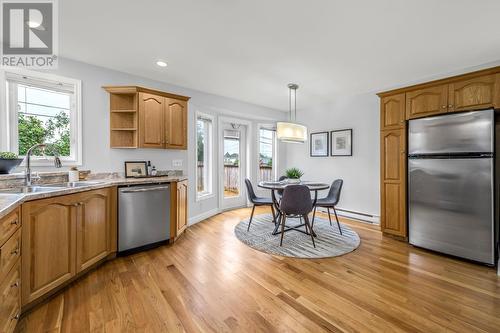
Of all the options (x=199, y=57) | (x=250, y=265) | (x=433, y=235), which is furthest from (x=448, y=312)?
(x=199, y=57)

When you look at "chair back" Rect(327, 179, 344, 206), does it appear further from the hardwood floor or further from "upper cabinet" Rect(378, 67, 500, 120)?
"upper cabinet" Rect(378, 67, 500, 120)

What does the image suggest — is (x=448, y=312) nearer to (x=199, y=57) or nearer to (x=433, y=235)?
(x=433, y=235)

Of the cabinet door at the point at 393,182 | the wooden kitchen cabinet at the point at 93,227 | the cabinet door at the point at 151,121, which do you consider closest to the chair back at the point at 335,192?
the cabinet door at the point at 393,182

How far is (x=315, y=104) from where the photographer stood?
4926 millimetres

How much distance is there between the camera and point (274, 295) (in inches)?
74.6

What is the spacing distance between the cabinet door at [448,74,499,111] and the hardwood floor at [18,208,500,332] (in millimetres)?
1889

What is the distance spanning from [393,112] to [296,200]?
2036mm

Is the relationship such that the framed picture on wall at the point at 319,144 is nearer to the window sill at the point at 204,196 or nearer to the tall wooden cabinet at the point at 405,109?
the tall wooden cabinet at the point at 405,109

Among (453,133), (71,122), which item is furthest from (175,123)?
(453,133)

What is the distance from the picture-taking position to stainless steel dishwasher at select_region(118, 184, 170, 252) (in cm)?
257

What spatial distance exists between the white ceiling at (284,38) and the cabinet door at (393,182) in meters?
0.99

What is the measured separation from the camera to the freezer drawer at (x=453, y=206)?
2.41m

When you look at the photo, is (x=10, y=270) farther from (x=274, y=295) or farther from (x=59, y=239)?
(x=274, y=295)

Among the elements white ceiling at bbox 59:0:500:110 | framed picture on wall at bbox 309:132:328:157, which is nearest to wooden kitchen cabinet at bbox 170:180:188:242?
white ceiling at bbox 59:0:500:110
